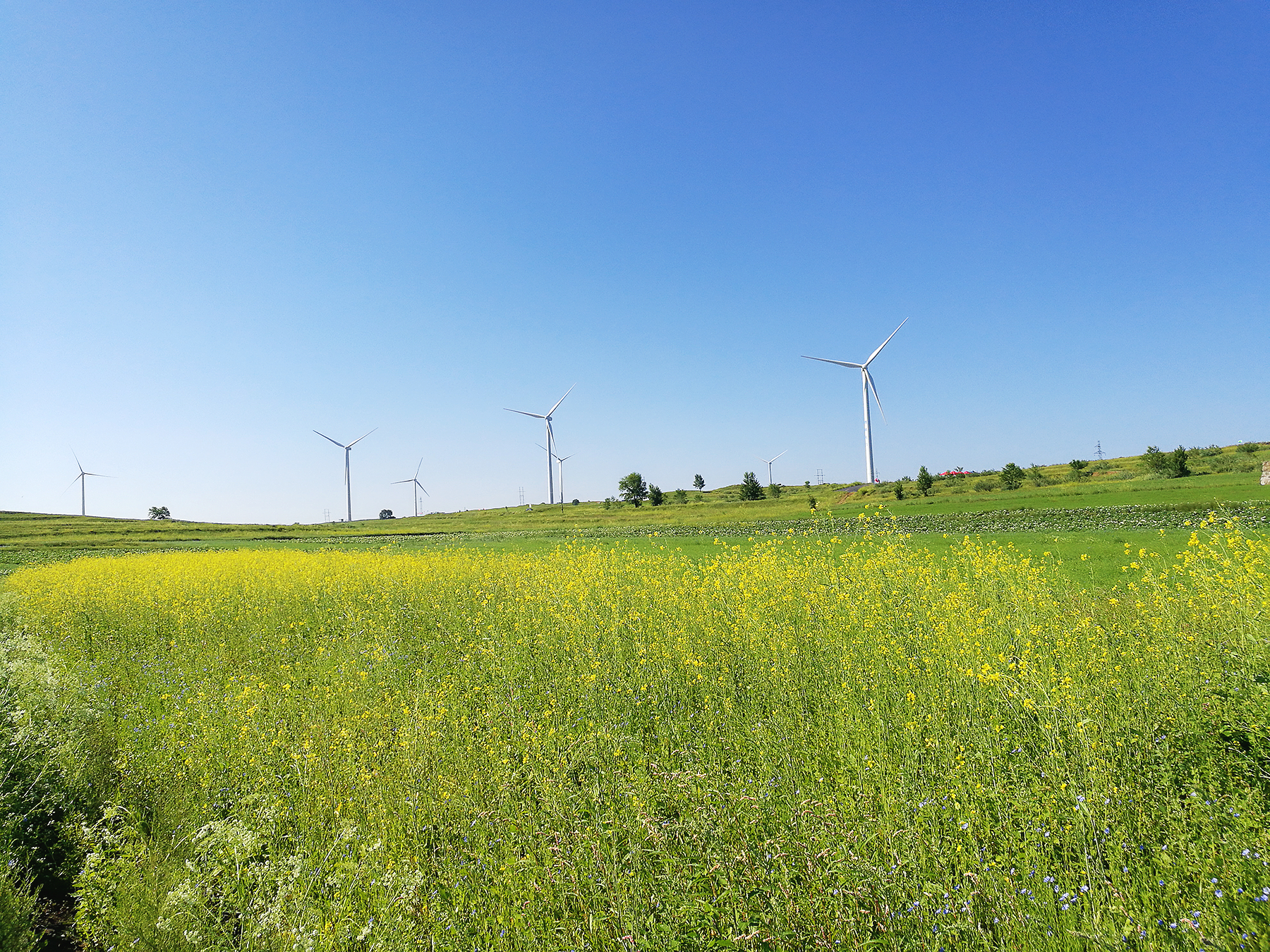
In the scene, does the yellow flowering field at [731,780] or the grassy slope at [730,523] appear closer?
the yellow flowering field at [731,780]

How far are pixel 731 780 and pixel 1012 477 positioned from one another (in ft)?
231

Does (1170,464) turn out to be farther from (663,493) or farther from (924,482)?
(663,493)

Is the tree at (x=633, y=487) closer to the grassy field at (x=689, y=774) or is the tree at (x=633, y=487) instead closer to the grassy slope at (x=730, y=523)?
the grassy slope at (x=730, y=523)

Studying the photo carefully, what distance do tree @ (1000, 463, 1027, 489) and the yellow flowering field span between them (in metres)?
62.8

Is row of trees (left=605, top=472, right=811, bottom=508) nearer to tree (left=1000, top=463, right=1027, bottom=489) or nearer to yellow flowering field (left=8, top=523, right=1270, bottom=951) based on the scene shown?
tree (left=1000, top=463, right=1027, bottom=489)

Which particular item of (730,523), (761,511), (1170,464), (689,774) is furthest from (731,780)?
(1170,464)

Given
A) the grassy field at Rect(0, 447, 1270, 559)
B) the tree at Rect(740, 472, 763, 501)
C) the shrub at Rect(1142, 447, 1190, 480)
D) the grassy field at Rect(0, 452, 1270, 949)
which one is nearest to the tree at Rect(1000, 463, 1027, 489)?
the grassy field at Rect(0, 447, 1270, 559)

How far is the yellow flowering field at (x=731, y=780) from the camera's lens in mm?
3412

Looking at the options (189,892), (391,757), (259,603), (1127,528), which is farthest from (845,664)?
(1127,528)

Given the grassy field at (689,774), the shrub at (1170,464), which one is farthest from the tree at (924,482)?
the grassy field at (689,774)

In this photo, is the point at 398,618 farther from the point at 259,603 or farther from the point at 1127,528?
the point at 1127,528

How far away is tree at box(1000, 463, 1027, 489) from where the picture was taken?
205 ft

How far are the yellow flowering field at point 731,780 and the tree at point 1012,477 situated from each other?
206 ft

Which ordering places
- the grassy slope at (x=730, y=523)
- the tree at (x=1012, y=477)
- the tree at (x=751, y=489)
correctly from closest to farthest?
the grassy slope at (x=730, y=523)
the tree at (x=1012, y=477)
the tree at (x=751, y=489)
